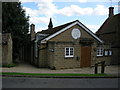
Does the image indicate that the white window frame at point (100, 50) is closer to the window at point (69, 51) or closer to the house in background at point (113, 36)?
the house in background at point (113, 36)

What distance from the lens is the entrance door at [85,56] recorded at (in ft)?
65.1

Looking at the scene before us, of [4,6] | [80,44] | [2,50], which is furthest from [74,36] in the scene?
[4,6]

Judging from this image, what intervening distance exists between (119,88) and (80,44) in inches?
445

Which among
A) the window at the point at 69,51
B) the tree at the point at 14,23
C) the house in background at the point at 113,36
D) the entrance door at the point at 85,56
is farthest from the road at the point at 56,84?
Answer: the tree at the point at 14,23

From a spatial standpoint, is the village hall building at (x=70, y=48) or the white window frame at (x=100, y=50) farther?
the white window frame at (x=100, y=50)

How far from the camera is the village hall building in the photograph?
60.5 ft

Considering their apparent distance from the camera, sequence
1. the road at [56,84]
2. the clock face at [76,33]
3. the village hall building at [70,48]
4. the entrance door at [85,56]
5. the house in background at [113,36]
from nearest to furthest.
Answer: the road at [56,84], the village hall building at [70,48], the entrance door at [85,56], the clock face at [76,33], the house in background at [113,36]

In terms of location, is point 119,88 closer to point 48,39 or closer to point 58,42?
point 58,42

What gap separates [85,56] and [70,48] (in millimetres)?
2366

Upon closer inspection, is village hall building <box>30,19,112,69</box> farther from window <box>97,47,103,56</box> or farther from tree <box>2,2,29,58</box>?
tree <box>2,2,29,58</box>

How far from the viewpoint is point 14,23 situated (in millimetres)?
23188

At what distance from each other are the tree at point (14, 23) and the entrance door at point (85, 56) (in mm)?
9403

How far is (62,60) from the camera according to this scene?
18484 millimetres

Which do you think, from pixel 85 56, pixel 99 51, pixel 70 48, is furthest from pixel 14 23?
pixel 99 51
